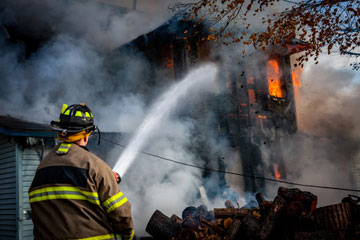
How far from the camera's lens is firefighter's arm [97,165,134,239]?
2127 millimetres

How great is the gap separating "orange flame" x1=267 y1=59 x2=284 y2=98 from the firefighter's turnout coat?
14.8m

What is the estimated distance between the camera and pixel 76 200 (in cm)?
211

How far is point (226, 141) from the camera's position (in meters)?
13.2

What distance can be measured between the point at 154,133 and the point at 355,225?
8190mm

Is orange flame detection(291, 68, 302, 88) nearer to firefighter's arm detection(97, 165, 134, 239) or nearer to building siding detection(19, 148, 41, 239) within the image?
building siding detection(19, 148, 41, 239)

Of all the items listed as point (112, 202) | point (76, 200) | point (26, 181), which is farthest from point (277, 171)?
point (76, 200)

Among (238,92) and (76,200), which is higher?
(238,92)

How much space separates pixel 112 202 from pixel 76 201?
281 millimetres

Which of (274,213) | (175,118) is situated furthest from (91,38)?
(274,213)

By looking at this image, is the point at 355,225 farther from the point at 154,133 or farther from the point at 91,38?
the point at 91,38

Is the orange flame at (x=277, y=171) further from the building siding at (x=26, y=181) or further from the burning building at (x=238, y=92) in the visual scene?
the building siding at (x=26, y=181)

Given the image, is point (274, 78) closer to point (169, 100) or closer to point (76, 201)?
point (169, 100)

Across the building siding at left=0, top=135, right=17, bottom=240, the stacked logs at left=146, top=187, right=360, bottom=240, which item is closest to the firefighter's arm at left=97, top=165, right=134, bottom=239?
the stacked logs at left=146, top=187, right=360, bottom=240

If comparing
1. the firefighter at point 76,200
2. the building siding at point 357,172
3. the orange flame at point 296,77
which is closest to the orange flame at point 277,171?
the building siding at point 357,172
